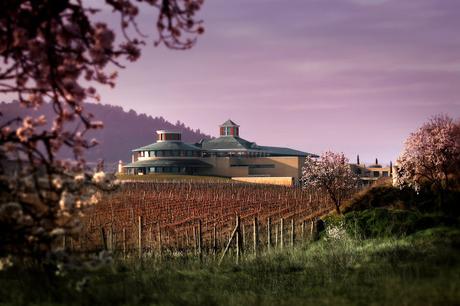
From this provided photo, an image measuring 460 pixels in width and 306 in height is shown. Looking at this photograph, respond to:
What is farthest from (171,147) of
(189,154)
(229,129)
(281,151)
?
(281,151)

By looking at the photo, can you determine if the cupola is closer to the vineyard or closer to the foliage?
the vineyard

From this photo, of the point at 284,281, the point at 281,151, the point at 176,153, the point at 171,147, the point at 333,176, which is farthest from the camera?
the point at 281,151

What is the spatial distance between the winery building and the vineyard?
25.6 m

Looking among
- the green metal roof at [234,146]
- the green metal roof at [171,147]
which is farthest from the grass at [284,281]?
the green metal roof at [234,146]

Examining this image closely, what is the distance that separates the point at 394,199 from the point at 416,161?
290 centimetres

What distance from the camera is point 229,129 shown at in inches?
5394

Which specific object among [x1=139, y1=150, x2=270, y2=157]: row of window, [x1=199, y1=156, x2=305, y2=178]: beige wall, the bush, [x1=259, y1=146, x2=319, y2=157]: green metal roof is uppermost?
[x1=259, y1=146, x2=319, y2=157]: green metal roof

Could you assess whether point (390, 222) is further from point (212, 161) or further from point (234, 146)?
point (234, 146)

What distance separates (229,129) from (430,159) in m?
100

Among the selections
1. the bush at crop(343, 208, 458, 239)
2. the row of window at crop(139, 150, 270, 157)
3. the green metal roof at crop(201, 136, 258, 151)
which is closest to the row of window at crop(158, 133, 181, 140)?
the row of window at crop(139, 150, 270, 157)

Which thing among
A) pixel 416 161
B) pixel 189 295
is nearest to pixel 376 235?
pixel 416 161

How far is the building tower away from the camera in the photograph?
13662 centimetres

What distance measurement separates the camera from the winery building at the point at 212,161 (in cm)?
11231

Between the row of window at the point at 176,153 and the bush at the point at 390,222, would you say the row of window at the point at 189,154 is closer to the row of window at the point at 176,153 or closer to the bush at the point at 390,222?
the row of window at the point at 176,153
